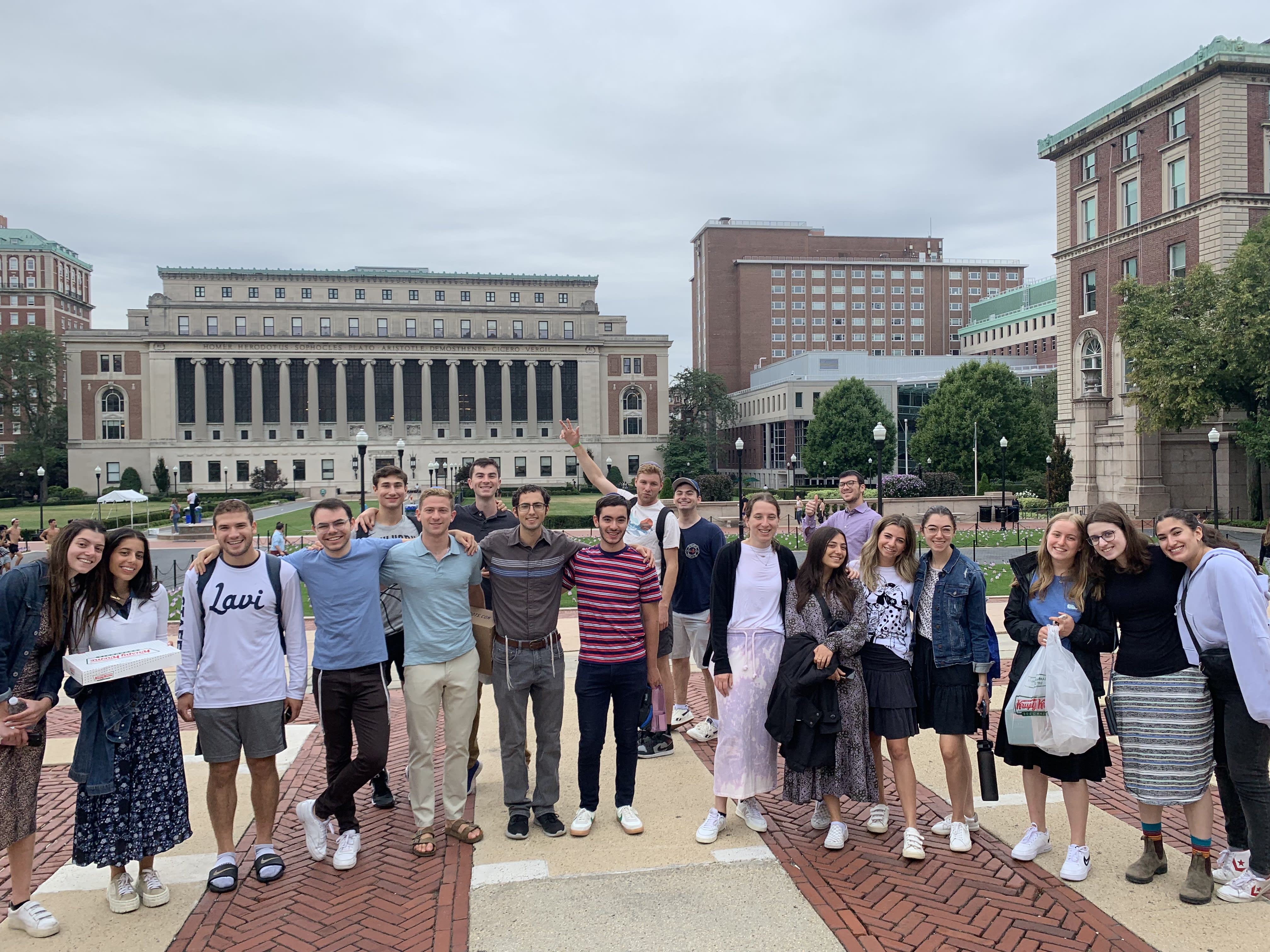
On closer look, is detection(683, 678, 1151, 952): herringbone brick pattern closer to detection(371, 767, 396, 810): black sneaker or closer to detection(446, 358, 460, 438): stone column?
detection(371, 767, 396, 810): black sneaker

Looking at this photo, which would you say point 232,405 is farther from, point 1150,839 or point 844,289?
point 1150,839

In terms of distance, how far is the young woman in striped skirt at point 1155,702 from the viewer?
488 cm

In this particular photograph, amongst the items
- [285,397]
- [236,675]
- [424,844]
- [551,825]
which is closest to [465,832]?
[424,844]

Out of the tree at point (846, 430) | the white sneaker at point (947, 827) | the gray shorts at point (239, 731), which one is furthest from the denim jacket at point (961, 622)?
the tree at point (846, 430)

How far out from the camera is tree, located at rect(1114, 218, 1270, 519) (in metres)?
→ 31.5

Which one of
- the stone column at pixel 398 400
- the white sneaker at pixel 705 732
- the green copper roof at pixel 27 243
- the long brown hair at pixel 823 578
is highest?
the green copper roof at pixel 27 243

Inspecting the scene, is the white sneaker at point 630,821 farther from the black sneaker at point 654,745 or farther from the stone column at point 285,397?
the stone column at point 285,397

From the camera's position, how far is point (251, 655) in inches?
205

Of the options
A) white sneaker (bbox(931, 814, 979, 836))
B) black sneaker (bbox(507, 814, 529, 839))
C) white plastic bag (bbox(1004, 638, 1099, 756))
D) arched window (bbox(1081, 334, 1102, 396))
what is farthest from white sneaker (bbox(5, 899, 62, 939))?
arched window (bbox(1081, 334, 1102, 396))

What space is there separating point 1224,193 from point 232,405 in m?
82.5

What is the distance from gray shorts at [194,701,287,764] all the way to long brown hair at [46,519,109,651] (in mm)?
834

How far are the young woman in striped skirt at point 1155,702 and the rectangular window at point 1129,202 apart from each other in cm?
4498

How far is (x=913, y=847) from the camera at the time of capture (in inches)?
209

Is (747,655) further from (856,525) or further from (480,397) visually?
(480,397)
